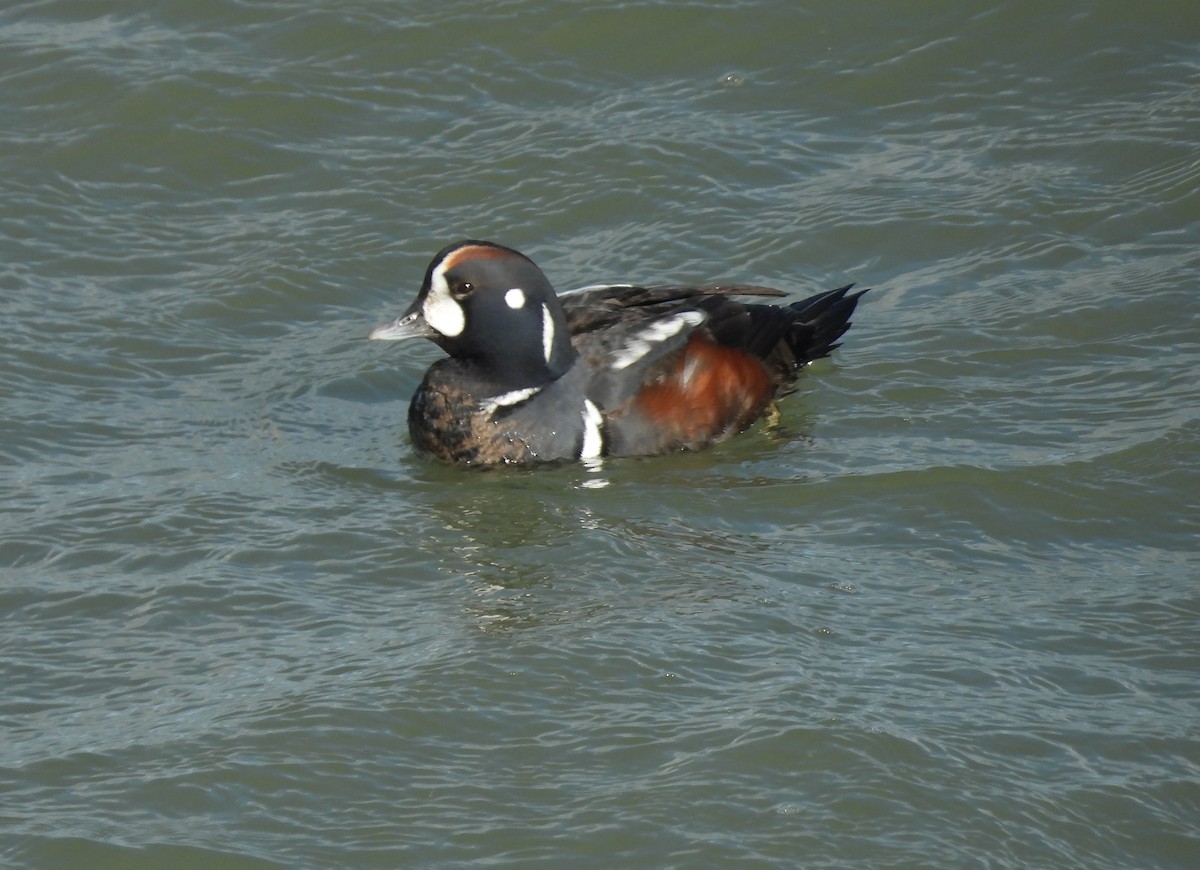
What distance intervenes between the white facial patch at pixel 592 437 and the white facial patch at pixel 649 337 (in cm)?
30

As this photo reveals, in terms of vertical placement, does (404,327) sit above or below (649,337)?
above

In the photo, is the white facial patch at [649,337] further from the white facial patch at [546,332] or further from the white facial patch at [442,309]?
the white facial patch at [442,309]

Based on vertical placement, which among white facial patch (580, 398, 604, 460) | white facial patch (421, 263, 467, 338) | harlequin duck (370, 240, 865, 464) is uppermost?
white facial patch (421, 263, 467, 338)

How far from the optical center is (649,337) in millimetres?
8289

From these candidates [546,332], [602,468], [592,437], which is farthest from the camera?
[546,332]

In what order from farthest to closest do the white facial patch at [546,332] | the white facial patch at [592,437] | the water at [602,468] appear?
1. the white facial patch at [546,332]
2. the white facial patch at [592,437]
3. the water at [602,468]

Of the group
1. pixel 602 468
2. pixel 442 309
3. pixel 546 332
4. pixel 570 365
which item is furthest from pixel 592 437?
pixel 442 309

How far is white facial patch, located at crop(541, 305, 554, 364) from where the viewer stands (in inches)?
322

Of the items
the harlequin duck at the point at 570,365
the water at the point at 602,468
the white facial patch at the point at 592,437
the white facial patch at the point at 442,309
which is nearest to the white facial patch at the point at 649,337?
the harlequin duck at the point at 570,365

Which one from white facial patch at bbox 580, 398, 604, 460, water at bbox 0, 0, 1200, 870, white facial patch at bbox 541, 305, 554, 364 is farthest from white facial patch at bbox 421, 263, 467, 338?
white facial patch at bbox 580, 398, 604, 460

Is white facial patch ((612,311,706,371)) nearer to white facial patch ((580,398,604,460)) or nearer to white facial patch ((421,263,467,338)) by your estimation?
white facial patch ((580,398,604,460))

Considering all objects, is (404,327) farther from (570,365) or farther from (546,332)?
(570,365)

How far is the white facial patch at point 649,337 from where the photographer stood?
8258 mm

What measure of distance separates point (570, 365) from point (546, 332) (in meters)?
0.21
